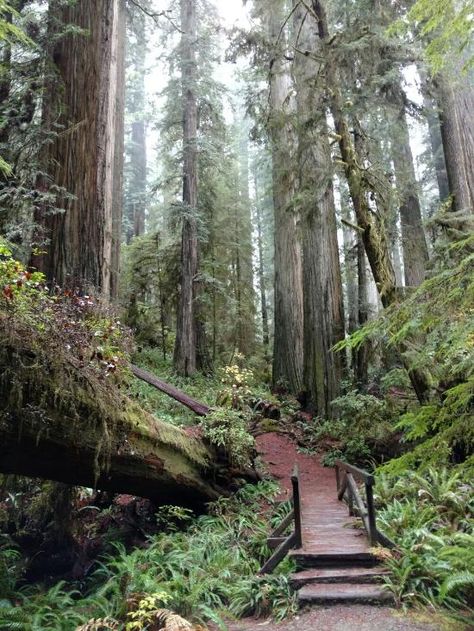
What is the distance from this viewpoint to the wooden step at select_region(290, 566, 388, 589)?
4.62 meters

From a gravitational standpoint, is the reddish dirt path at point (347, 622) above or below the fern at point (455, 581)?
below

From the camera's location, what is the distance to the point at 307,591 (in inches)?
176

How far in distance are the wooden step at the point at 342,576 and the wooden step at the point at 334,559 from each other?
0.11 metres

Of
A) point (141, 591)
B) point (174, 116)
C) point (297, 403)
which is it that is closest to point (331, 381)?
point (297, 403)

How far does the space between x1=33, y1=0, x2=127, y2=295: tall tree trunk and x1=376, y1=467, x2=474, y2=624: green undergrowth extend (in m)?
4.90

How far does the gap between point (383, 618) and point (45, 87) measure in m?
7.76

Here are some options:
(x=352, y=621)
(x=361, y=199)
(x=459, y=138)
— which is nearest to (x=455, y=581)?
(x=352, y=621)

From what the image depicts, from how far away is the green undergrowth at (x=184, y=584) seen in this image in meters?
4.33

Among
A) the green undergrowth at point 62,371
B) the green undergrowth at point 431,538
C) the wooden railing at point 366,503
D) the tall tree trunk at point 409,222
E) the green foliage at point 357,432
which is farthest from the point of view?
the tall tree trunk at point 409,222

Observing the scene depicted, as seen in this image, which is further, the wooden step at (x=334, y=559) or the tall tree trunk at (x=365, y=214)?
the tall tree trunk at (x=365, y=214)

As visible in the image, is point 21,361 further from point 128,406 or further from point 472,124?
point 472,124

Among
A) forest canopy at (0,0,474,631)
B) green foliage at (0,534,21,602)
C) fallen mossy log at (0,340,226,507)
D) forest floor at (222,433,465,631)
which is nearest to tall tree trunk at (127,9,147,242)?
forest canopy at (0,0,474,631)

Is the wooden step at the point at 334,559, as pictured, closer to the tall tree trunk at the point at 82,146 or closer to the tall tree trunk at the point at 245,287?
the tall tree trunk at the point at 82,146

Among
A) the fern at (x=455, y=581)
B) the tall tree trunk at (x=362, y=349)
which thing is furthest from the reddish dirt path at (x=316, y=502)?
the tall tree trunk at (x=362, y=349)
